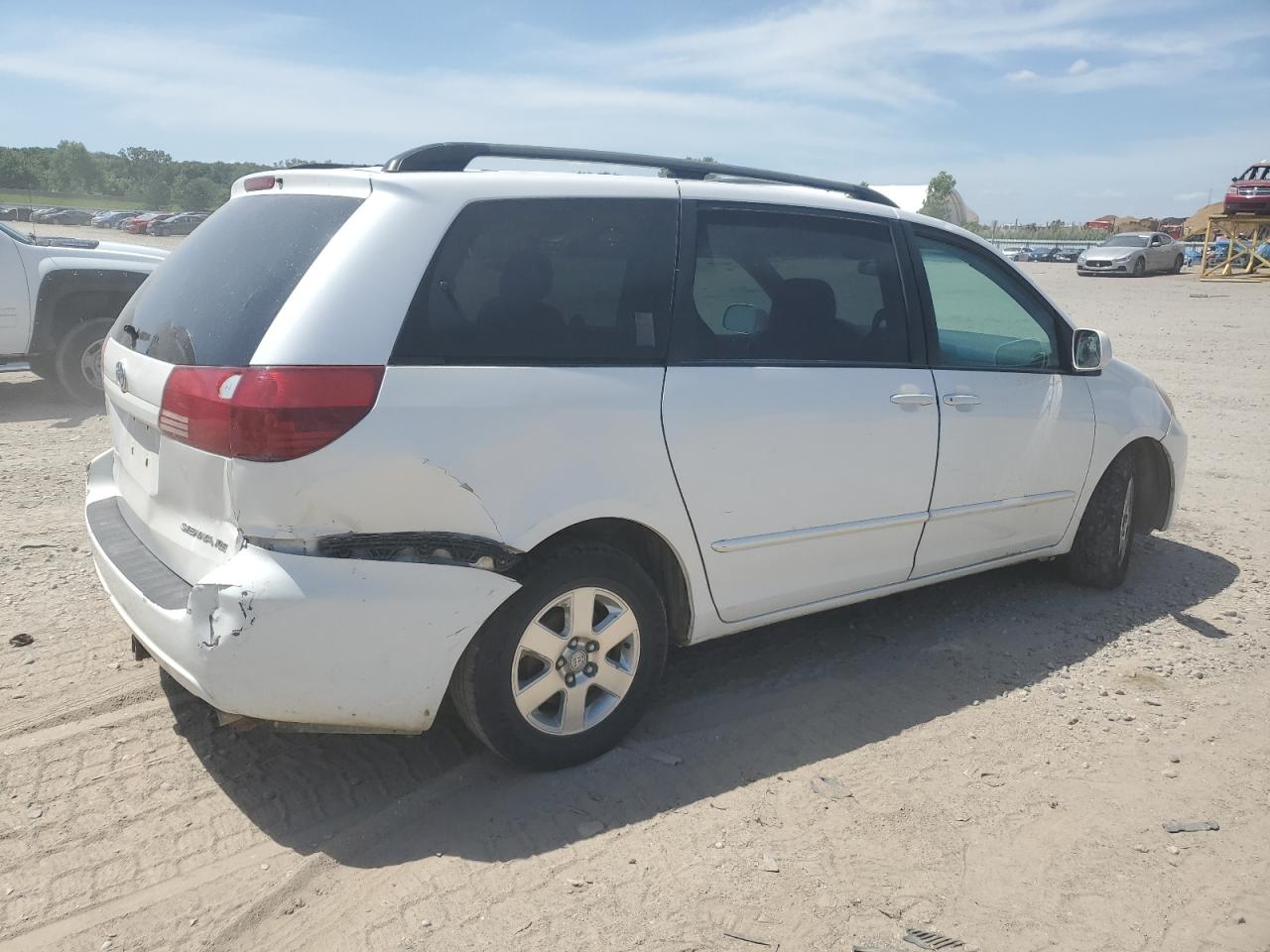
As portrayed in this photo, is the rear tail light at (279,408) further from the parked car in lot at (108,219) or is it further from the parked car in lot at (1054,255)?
the parked car in lot at (1054,255)

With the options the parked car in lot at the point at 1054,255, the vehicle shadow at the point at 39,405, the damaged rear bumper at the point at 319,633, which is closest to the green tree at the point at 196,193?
the vehicle shadow at the point at 39,405

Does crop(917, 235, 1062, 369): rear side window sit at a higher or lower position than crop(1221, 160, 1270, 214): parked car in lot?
lower

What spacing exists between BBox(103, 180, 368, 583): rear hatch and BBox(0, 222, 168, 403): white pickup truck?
6.27 meters

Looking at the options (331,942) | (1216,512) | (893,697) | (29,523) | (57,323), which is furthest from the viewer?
(57,323)

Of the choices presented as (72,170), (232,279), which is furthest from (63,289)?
(72,170)

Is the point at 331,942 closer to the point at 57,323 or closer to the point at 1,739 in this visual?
the point at 1,739

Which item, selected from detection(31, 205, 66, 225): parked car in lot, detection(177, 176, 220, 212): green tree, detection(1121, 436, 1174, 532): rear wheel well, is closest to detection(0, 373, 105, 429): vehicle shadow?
detection(1121, 436, 1174, 532): rear wheel well

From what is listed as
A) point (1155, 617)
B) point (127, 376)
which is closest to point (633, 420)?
point (127, 376)

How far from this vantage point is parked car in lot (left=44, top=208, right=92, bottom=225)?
41.1m

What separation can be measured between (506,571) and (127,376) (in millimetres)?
1396

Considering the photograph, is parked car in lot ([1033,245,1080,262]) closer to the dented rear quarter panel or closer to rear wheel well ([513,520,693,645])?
rear wheel well ([513,520,693,645])

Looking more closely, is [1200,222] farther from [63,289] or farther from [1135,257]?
[63,289]

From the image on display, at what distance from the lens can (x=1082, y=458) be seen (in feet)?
15.6

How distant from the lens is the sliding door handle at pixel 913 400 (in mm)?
3912
